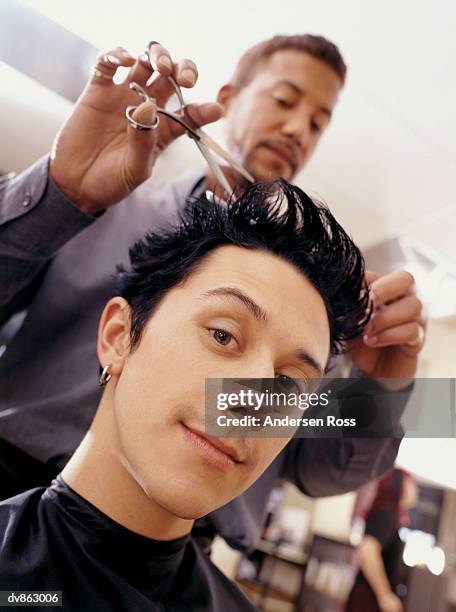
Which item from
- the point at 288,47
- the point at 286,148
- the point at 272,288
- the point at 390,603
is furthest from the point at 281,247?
the point at 390,603

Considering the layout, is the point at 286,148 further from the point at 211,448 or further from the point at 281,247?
the point at 211,448

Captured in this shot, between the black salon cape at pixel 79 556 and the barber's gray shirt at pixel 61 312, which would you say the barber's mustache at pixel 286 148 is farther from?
the black salon cape at pixel 79 556

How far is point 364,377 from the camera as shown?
0.57m

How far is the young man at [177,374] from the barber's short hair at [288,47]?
17cm

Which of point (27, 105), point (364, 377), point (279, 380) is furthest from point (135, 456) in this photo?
point (27, 105)

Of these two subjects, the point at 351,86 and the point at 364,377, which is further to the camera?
the point at 351,86

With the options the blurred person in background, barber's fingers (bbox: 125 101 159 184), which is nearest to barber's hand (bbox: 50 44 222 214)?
barber's fingers (bbox: 125 101 159 184)

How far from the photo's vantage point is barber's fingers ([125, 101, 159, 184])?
537 millimetres

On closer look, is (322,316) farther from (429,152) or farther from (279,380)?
(429,152)

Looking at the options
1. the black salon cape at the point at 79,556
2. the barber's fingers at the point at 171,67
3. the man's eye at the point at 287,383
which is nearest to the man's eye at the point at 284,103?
the barber's fingers at the point at 171,67

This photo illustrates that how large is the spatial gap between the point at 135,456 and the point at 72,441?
147 mm

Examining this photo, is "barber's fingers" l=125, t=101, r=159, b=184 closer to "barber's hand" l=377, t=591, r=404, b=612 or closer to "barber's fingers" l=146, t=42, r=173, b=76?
"barber's fingers" l=146, t=42, r=173, b=76

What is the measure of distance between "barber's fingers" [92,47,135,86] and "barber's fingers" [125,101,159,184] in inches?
1.9

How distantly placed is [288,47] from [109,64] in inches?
8.6
